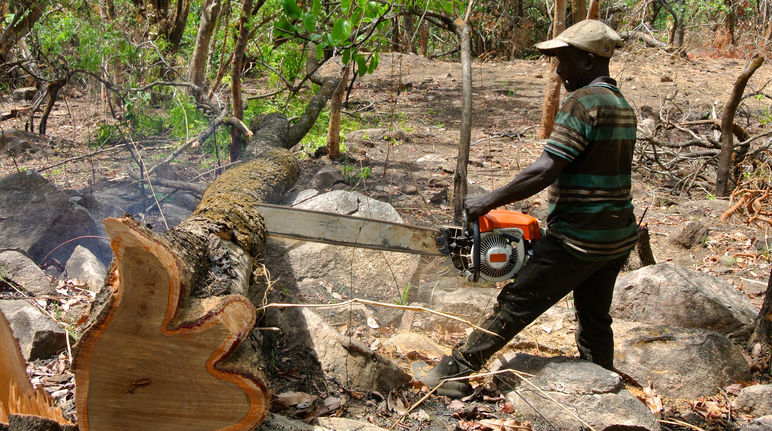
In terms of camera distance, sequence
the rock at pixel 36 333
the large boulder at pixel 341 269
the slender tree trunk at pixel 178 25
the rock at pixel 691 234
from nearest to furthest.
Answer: the rock at pixel 36 333 < the large boulder at pixel 341 269 < the rock at pixel 691 234 < the slender tree trunk at pixel 178 25

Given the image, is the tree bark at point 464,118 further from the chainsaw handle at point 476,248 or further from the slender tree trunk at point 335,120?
the slender tree trunk at point 335,120

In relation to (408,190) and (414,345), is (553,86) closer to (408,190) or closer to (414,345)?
(408,190)

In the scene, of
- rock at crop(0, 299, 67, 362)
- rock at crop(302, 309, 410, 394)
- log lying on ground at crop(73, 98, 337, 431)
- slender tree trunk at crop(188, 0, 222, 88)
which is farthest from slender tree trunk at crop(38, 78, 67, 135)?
log lying on ground at crop(73, 98, 337, 431)

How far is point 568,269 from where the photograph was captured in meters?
2.69


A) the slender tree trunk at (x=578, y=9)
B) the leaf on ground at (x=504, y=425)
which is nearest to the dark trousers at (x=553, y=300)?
the leaf on ground at (x=504, y=425)

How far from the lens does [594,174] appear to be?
257 cm

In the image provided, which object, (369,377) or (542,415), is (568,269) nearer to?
(542,415)

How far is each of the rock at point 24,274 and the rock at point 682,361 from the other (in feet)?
11.4

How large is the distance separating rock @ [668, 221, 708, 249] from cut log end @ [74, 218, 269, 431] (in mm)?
4678

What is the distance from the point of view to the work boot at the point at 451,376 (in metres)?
2.94

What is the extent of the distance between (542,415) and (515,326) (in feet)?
1.41

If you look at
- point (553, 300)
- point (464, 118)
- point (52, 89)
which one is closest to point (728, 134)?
point (464, 118)

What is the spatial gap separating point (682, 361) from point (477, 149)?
17.1 ft

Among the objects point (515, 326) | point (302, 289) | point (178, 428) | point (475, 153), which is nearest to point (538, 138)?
point (475, 153)
